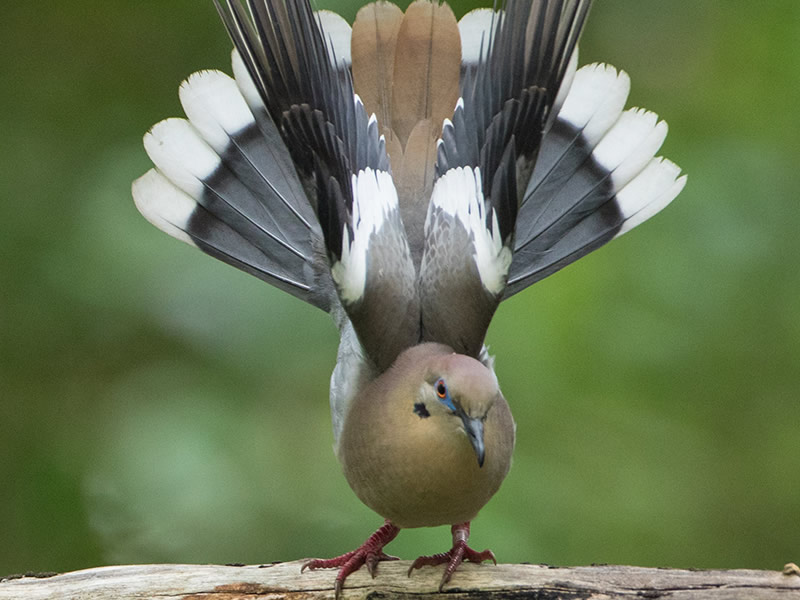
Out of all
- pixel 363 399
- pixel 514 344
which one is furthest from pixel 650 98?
pixel 363 399

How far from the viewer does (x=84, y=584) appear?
10.4 ft

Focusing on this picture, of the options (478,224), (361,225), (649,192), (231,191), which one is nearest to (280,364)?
(231,191)

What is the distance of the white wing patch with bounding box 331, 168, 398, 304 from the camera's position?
2.83 m

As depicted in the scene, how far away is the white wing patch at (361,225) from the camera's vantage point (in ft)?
9.28

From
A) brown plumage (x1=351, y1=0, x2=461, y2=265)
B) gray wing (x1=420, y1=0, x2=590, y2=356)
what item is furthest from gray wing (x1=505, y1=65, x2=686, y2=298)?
gray wing (x1=420, y1=0, x2=590, y2=356)

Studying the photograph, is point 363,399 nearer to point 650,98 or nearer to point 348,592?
point 348,592

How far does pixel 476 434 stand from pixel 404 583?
0.77 meters

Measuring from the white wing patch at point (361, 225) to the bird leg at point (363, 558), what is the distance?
2.89ft

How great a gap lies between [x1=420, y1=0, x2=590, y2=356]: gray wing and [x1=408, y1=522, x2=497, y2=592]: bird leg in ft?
2.02

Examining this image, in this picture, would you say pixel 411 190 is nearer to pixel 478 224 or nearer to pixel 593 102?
pixel 478 224

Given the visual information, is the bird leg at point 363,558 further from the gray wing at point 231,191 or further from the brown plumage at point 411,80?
the brown plumage at point 411,80

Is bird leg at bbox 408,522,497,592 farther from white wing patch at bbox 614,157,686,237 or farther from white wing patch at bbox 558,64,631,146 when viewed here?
white wing patch at bbox 558,64,631,146

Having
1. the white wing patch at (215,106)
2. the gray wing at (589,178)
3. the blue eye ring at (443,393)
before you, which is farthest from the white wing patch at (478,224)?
the white wing patch at (215,106)

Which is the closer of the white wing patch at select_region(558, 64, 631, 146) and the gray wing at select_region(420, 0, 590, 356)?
the gray wing at select_region(420, 0, 590, 356)
